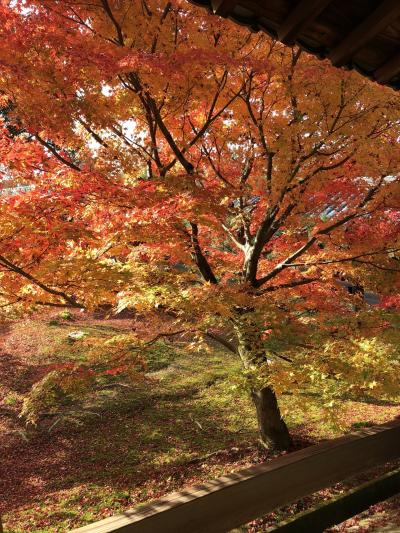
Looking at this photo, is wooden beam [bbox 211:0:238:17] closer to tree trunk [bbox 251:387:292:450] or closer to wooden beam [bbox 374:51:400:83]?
wooden beam [bbox 374:51:400:83]

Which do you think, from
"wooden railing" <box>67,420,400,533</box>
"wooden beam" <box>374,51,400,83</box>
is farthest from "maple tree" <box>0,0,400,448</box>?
"wooden beam" <box>374,51,400,83</box>

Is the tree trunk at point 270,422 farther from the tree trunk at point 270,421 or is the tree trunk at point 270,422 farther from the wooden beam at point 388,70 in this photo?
the wooden beam at point 388,70

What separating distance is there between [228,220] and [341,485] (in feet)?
19.1

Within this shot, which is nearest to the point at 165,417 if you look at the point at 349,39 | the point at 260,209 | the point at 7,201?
the point at 260,209

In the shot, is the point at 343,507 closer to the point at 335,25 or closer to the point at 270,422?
the point at 335,25

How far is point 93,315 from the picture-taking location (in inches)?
786

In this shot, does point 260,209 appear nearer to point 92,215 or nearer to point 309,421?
point 92,215

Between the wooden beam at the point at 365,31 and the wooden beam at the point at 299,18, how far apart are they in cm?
21

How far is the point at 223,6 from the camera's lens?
190cm

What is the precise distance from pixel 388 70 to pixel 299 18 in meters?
0.60

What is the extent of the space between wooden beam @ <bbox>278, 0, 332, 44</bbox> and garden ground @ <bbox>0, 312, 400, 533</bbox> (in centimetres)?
434

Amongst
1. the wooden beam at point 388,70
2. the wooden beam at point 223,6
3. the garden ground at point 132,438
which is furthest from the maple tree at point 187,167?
the wooden beam at point 388,70

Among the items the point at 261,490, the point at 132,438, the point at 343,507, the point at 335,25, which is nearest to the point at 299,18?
the point at 335,25

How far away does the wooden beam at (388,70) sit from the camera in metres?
2.10
